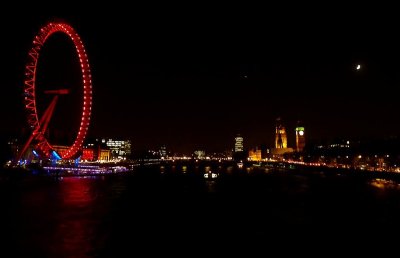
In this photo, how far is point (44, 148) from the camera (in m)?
53.3

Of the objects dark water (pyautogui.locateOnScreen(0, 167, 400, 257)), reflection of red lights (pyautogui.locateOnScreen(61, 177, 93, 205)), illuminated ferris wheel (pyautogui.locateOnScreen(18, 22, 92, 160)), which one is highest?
illuminated ferris wheel (pyautogui.locateOnScreen(18, 22, 92, 160))

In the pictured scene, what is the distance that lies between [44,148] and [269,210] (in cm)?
3124

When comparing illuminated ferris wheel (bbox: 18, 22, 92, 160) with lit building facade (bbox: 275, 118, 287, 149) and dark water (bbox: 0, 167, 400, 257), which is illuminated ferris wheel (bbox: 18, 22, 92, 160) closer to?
dark water (bbox: 0, 167, 400, 257)

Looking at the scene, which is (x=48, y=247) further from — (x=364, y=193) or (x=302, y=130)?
(x=302, y=130)

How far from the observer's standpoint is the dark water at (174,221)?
19.7m

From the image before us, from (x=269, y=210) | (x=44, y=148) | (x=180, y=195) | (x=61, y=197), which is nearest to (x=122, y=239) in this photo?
(x=269, y=210)

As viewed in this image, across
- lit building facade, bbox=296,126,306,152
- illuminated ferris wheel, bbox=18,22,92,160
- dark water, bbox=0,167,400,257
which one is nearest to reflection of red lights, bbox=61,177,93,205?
dark water, bbox=0,167,400,257

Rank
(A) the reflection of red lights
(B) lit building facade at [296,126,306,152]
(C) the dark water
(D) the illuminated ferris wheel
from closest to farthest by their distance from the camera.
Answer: (C) the dark water
(A) the reflection of red lights
(D) the illuminated ferris wheel
(B) lit building facade at [296,126,306,152]

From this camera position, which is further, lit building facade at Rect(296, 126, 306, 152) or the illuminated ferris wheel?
lit building facade at Rect(296, 126, 306, 152)

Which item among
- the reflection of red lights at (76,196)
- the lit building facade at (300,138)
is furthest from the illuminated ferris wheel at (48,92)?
the lit building facade at (300,138)

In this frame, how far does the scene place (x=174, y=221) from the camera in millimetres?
26469

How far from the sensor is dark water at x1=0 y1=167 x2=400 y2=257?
19.7 meters

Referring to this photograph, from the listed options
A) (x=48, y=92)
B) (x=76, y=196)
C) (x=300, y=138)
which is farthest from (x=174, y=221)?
(x=300, y=138)

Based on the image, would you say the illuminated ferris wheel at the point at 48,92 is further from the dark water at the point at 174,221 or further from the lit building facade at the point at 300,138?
the lit building facade at the point at 300,138
